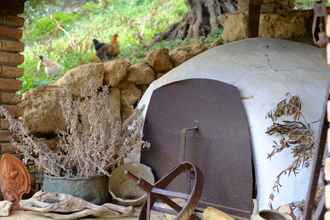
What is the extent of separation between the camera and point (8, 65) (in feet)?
11.1

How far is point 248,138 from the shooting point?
298 centimetres

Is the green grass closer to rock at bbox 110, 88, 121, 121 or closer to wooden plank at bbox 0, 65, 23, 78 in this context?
rock at bbox 110, 88, 121, 121

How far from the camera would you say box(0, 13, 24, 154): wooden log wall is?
3.34 metres

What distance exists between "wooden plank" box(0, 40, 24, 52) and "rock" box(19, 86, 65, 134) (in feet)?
1.43

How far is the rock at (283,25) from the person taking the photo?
411 cm

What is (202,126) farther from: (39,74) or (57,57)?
(57,57)

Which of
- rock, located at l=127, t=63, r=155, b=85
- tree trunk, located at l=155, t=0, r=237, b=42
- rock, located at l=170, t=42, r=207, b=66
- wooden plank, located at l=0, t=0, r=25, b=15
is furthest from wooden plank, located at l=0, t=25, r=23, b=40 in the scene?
tree trunk, located at l=155, t=0, r=237, b=42

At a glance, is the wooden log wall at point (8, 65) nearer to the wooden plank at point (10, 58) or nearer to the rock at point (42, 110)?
the wooden plank at point (10, 58)

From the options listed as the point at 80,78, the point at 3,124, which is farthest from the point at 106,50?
the point at 3,124

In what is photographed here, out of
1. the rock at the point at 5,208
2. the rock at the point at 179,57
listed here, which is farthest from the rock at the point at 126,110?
the rock at the point at 5,208

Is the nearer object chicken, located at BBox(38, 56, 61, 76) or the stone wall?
the stone wall

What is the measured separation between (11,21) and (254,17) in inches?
75.8

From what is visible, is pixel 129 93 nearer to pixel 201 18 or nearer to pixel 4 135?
pixel 4 135

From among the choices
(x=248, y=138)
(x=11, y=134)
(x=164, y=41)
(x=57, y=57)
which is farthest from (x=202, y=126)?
A: (x=57, y=57)
